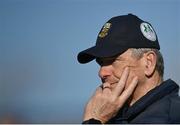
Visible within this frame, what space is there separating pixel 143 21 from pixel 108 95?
61cm

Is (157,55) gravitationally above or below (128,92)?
above

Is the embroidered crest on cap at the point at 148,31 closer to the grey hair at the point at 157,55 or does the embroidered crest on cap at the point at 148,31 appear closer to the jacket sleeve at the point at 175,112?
the grey hair at the point at 157,55

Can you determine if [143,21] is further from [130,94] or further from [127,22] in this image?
[130,94]

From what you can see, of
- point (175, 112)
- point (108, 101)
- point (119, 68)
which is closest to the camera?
point (175, 112)

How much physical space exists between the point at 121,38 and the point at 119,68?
205mm

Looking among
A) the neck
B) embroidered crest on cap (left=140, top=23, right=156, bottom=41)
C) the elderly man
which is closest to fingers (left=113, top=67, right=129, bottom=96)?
the elderly man

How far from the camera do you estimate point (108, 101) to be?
10.1 feet

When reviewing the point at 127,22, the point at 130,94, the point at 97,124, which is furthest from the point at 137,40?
the point at 97,124

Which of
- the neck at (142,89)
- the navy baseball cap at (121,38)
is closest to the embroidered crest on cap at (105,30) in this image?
the navy baseball cap at (121,38)

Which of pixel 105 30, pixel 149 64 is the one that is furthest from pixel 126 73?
pixel 105 30

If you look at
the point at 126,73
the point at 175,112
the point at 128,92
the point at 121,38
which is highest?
the point at 121,38

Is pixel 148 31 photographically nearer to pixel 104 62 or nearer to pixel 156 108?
pixel 104 62

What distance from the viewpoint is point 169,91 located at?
10.2 feet

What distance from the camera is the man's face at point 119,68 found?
3.19 meters
